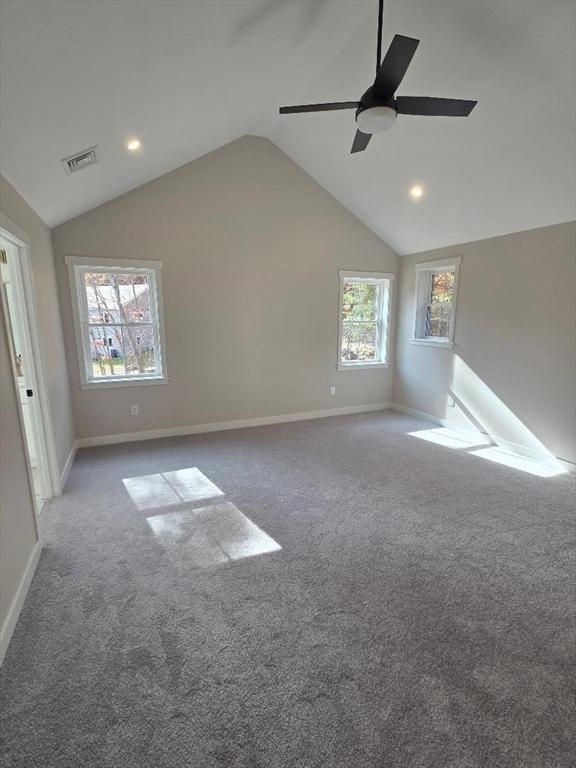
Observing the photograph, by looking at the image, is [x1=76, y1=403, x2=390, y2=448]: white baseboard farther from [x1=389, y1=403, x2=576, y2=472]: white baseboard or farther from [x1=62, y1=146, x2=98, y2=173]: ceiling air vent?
[x1=62, y1=146, x2=98, y2=173]: ceiling air vent

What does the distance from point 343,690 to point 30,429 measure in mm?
3178

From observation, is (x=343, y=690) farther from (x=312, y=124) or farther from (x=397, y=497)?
(x=312, y=124)

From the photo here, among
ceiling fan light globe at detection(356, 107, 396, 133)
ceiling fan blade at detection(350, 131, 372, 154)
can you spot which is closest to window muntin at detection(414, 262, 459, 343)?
ceiling fan blade at detection(350, 131, 372, 154)

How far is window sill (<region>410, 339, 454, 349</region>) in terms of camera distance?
5027 millimetres

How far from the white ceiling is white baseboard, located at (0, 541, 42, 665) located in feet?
7.97

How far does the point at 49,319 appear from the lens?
3.54m

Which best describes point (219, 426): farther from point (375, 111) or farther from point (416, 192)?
point (375, 111)

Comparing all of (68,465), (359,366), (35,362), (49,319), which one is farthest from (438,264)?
(68,465)

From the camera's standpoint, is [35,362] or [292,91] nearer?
[35,362]

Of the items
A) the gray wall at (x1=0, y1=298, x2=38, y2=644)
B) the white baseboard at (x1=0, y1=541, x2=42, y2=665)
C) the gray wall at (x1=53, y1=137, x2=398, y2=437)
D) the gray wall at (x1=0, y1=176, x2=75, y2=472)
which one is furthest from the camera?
the gray wall at (x1=53, y1=137, x2=398, y2=437)

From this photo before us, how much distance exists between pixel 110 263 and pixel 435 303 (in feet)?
14.4

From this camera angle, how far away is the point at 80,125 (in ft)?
7.47

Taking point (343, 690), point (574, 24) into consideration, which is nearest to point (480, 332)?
point (574, 24)

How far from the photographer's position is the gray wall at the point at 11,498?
1879mm
